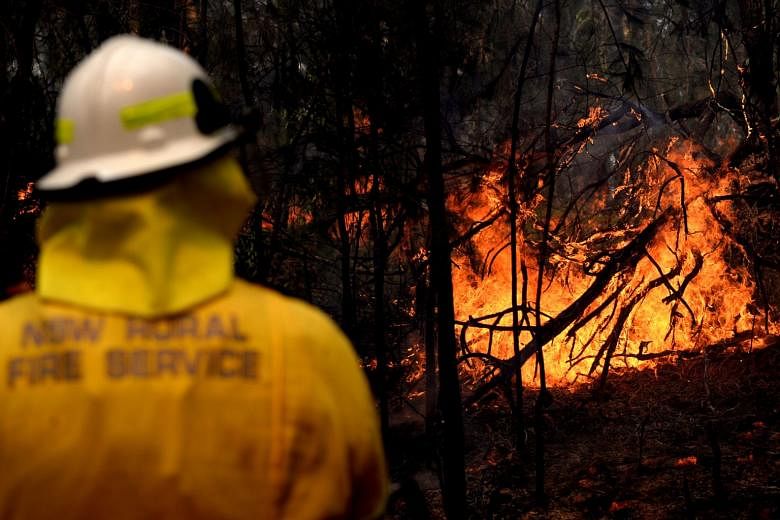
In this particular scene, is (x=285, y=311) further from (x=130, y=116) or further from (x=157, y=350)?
Result: (x=130, y=116)

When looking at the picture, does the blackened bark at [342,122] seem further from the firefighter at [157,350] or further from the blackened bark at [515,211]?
the firefighter at [157,350]

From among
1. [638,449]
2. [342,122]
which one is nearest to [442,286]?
[342,122]

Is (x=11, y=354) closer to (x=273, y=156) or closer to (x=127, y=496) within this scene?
(x=127, y=496)

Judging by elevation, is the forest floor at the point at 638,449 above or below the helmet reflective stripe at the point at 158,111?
below

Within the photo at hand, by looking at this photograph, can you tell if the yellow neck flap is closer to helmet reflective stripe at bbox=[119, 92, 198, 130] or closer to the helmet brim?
the helmet brim

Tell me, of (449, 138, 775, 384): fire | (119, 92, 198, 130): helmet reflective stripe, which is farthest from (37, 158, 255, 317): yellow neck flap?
(449, 138, 775, 384): fire

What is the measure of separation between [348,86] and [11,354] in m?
4.74

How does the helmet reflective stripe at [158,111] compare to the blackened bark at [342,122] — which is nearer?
the helmet reflective stripe at [158,111]

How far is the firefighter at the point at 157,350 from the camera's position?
1240 mm

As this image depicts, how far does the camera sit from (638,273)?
7762 millimetres

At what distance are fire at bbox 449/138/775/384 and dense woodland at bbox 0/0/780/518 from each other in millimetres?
25

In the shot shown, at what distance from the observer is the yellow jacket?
124cm

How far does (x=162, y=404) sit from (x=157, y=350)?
0.31 feet

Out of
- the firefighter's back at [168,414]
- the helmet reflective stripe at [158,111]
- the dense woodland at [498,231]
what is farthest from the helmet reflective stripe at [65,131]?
the dense woodland at [498,231]
